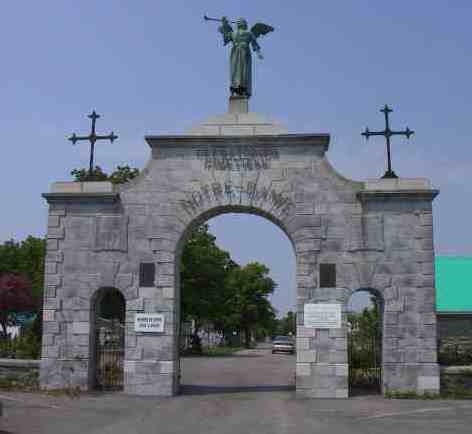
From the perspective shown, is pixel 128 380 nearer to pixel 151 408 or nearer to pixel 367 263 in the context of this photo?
pixel 151 408

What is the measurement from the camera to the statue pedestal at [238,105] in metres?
16.4

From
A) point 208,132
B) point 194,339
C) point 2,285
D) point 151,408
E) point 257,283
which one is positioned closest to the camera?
point 151,408

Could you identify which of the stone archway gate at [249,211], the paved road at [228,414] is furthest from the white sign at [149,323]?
the paved road at [228,414]

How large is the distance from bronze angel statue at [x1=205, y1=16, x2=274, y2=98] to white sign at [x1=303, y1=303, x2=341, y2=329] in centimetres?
578

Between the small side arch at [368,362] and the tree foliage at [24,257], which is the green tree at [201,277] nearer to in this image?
the tree foliage at [24,257]

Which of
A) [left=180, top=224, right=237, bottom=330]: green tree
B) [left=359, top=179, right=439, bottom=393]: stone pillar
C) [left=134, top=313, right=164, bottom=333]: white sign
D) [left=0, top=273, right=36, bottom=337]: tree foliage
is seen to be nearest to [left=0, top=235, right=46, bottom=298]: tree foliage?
[left=0, top=273, right=36, bottom=337]: tree foliage

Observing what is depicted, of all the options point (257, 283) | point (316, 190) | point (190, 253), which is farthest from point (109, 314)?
point (257, 283)

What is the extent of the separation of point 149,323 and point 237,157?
4576 mm

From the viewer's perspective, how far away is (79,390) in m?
15.2

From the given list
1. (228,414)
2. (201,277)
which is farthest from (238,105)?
(201,277)

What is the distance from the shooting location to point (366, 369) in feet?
53.9

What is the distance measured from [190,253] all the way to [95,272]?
20920 mm

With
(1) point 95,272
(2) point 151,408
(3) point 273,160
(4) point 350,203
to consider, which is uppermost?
(3) point 273,160

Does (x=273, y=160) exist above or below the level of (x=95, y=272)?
above
